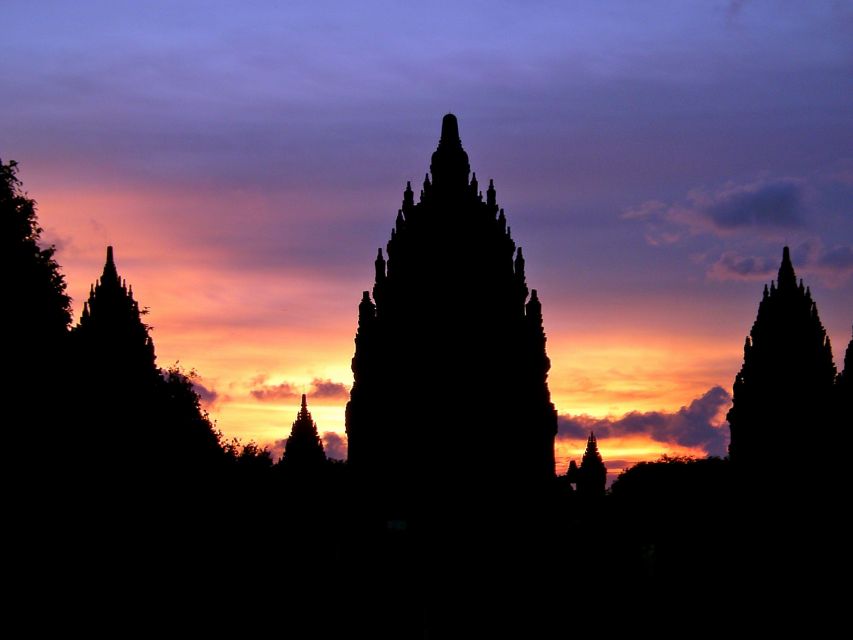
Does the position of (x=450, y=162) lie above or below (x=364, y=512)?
above

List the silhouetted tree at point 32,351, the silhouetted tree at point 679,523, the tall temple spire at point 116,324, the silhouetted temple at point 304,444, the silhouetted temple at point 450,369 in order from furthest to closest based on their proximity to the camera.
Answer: the silhouetted temple at point 304,444
the silhouetted temple at point 450,369
the silhouetted tree at point 679,523
the tall temple spire at point 116,324
the silhouetted tree at point 32,351

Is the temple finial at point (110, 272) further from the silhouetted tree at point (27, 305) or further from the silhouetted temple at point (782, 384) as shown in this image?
the silhouetted temple at point (782, 384)

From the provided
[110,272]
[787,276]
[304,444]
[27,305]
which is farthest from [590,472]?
[27,305]

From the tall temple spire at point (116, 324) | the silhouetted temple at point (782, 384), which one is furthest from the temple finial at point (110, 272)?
the silhouetted temple at point (782, 384)

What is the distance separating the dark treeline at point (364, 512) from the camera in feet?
98.4

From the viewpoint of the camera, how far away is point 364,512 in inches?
2808

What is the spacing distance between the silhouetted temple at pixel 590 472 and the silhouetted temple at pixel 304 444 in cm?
2553

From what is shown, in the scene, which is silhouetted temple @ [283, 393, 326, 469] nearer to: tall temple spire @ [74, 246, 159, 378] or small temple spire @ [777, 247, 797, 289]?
small temple spire @ [777, 247, 797, 289]

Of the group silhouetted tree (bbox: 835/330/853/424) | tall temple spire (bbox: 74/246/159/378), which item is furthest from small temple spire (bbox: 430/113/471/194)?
tall temple spire (bbox: 74/246/159/378)

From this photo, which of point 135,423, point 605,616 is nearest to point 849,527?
point 605,616

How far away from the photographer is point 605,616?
176 ft

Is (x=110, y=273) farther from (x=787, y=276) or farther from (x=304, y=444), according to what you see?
(x=304, y=444)

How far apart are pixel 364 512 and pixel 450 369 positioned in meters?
11.6

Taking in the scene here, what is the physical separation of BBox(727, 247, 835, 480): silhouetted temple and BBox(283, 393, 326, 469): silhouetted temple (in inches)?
1980
